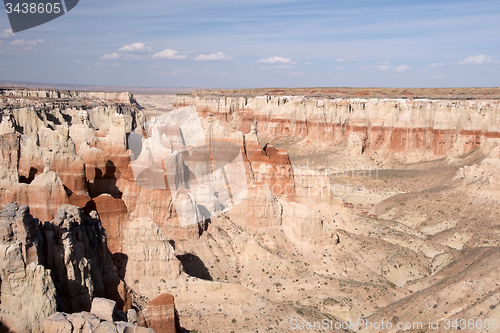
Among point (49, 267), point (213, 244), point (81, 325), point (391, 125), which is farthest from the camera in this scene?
point (391, 125)

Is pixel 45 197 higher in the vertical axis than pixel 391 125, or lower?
lower

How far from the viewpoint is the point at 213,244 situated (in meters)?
28.5

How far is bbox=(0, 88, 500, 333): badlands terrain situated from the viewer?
16250mm

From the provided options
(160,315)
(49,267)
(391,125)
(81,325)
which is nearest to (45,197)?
(49,267)

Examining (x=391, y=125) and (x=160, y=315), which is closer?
(x=160, y=315)

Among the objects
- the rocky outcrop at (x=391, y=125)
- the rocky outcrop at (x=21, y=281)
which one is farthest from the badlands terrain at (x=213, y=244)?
the rocky outcrop at (x=391, y=125)

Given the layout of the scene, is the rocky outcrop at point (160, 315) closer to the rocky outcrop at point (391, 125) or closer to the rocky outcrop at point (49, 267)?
the rocky outcrop at point (49, 267)

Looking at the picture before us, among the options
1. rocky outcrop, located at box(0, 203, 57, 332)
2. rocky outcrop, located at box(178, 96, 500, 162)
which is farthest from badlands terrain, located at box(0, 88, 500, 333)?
rocky outcrop, located at box(178, 96, 500, 162)

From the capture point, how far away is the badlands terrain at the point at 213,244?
16250 mm

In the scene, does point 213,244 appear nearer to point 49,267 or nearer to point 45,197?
point 45,197

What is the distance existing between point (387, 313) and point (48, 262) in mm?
19655

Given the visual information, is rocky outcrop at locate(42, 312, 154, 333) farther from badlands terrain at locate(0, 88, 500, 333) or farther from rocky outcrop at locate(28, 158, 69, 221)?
rocky outcrop at locate(28, 158, 69, 221)

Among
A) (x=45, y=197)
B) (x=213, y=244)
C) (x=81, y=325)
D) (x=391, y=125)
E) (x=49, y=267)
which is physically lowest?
(x=213, y=244)

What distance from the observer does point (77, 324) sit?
513 inches
